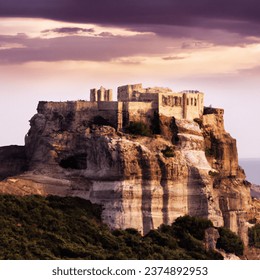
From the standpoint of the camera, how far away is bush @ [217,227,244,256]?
11212 cm

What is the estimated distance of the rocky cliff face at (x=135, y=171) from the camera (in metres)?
110

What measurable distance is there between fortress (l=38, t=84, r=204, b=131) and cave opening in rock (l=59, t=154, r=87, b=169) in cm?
292

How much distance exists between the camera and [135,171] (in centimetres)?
10981

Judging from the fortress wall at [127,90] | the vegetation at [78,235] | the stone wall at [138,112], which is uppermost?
the fortress wall at [127,90]

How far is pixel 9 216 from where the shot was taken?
341 feet

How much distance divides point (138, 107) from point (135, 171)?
651cm

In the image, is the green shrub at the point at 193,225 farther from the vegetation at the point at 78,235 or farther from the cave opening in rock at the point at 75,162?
the cave opening in rock at the point at 75,162

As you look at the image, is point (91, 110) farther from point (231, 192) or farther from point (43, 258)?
point (43, 258)

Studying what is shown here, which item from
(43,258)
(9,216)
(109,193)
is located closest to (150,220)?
(109,193)

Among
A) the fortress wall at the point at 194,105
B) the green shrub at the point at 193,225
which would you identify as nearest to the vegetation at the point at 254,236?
the green shrub at the point at 193,225

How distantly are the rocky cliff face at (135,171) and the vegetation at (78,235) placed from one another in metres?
1.18

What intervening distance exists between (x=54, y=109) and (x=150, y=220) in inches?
439

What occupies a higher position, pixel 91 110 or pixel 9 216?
pixel 91 110
